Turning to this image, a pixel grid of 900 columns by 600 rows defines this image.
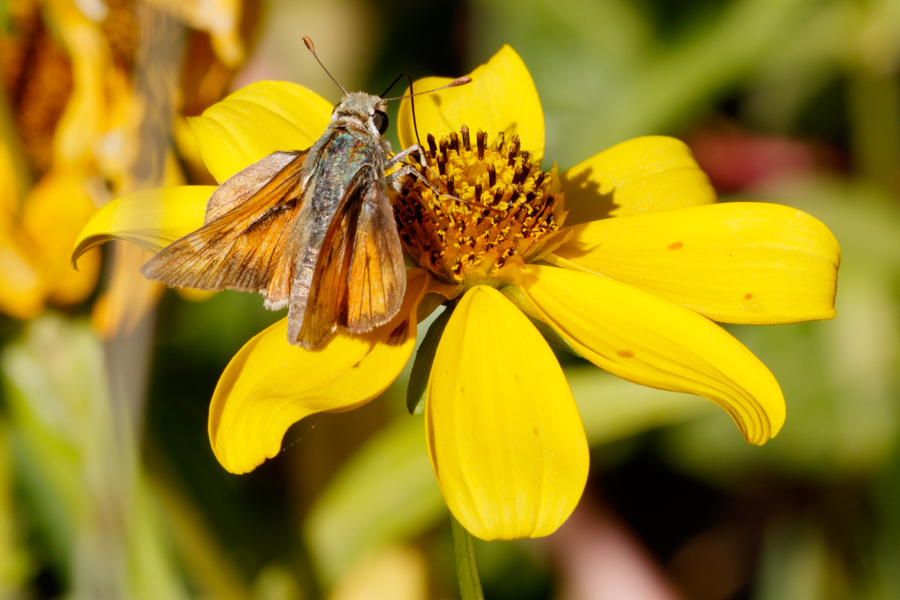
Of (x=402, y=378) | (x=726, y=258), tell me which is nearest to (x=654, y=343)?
(x=726, y=258)

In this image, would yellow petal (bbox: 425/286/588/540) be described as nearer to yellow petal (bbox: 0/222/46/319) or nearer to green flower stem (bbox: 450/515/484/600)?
green flower stem (bbox: 450/515/484/600)

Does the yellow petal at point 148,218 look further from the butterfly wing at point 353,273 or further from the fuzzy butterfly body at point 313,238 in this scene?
the butterfly wing at point 353,273

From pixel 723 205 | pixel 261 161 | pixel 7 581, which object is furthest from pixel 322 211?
pixel 7 581

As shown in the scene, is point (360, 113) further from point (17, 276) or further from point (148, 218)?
point (17, 276)

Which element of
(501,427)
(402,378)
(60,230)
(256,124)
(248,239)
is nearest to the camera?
(501,427)

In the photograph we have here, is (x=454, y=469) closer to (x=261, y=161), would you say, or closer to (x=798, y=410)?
(x=261, y=161)

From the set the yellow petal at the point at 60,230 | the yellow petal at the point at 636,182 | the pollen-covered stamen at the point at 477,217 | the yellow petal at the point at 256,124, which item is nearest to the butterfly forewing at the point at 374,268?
the pollen-covered stamen at the point at 477,217

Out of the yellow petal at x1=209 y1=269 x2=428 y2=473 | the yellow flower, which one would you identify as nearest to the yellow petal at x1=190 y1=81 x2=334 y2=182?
the yellow flower
